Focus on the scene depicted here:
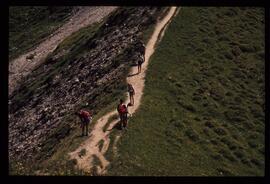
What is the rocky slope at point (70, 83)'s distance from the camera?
49719mm

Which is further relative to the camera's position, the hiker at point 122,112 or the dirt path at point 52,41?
the dirt path at point 52,41

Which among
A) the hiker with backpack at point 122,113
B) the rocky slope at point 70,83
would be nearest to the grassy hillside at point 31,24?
the rocky slope at point 70,83

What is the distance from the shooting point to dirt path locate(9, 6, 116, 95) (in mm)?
81688

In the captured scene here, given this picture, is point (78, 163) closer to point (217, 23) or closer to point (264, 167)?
point (264, 167)

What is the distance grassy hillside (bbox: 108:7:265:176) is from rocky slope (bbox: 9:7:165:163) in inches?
180

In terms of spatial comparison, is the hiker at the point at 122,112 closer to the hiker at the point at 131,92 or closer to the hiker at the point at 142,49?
the hiker at the point at 131,92

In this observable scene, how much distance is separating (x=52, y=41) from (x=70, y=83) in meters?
32.3

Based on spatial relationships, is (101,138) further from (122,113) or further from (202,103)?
(202,103)

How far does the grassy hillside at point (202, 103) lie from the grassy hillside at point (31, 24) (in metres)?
41.1

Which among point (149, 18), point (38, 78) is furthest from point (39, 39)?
point (149, 18)

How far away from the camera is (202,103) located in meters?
47.9

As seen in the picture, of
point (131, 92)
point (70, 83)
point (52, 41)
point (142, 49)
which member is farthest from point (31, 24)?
point (131, 92)

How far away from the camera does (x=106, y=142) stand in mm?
37281

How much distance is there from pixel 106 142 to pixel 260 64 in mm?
27436
